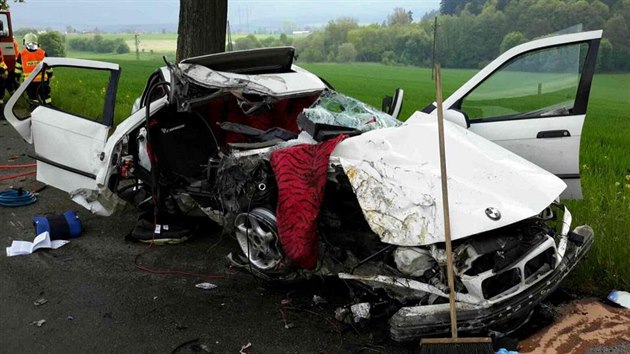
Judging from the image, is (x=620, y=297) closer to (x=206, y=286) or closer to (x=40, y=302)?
(x=206, y=286)

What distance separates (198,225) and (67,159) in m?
1.31

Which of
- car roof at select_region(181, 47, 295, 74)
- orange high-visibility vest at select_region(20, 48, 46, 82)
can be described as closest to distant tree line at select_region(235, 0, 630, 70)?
car roof at select_region(181, 47, 295, 74)

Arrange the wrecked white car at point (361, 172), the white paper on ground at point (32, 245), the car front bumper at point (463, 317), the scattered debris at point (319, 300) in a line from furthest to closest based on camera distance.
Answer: the white paper on ground at point (32, 245)
the scattered debris at point (319, 300)
the wrecked white car at point (361, 172)
the car front bumper at point (463, 317)

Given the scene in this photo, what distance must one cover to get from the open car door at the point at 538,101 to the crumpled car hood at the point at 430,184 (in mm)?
770

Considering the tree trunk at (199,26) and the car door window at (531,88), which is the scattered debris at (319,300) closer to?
the car door window at (531,88)

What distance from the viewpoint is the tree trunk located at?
7902 mm

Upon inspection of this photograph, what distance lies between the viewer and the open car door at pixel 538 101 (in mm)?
4445

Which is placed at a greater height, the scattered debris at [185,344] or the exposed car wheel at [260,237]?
the exposed car wheel at [260,237]

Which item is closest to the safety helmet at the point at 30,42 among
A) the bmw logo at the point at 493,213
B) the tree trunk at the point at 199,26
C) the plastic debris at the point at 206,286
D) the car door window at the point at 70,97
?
the car door window at the point at 70,97

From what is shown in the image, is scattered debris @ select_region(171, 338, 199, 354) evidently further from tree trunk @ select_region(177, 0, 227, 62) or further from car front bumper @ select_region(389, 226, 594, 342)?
tree trunk @ select_region(177, 0, 227, 62)

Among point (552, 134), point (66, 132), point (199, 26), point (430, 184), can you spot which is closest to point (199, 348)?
point (430, 184)

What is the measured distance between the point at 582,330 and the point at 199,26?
20.2ft

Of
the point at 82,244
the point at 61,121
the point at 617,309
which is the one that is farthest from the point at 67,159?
the point at 617,309

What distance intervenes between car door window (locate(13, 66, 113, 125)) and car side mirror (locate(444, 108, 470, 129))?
9.42 ft
